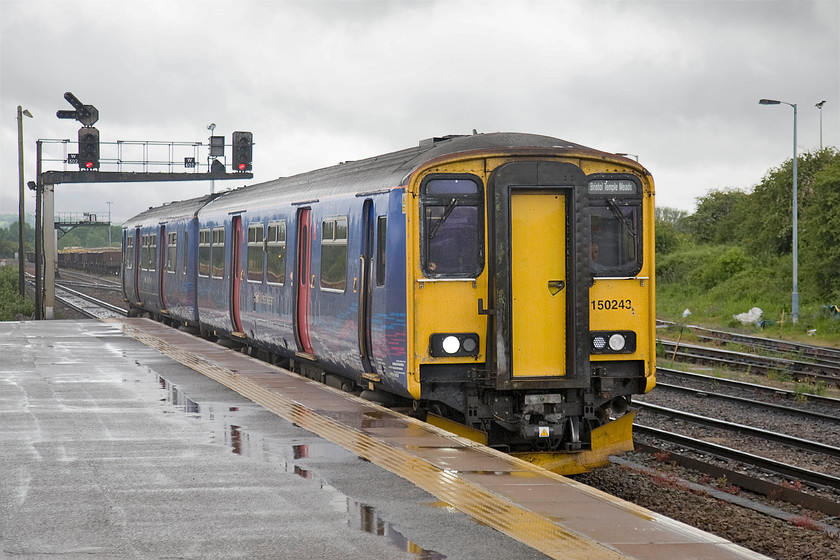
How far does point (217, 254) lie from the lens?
2064cm

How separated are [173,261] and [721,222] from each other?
39.7m

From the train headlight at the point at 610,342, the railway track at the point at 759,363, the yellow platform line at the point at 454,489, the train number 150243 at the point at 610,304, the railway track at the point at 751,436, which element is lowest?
the railway track at the point at 751,436

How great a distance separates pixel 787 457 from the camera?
41.4 ft

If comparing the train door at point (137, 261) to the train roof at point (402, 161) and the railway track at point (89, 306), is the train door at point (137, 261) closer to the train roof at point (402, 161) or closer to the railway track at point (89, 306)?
the railway track at point (89, 306)

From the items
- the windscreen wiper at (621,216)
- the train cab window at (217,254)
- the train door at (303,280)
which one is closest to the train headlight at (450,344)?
the windscreen wiper at (621,216)

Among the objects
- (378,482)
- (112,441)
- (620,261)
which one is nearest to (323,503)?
(378,482)

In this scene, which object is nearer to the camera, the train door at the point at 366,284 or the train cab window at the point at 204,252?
the train door at the point at 366,284

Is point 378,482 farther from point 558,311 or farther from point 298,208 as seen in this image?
point 298,208

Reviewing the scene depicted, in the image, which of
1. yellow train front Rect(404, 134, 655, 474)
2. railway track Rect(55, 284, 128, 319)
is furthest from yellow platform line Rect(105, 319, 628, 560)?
railway track Rect(55, 284, 128, 319)

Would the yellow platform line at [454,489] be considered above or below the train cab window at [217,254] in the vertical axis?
below

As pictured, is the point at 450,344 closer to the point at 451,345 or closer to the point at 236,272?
the point at 451,345

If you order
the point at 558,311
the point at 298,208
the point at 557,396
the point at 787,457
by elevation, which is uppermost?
the point at 298,208

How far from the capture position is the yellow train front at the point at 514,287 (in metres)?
10.4

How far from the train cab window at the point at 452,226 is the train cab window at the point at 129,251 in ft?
74.9
